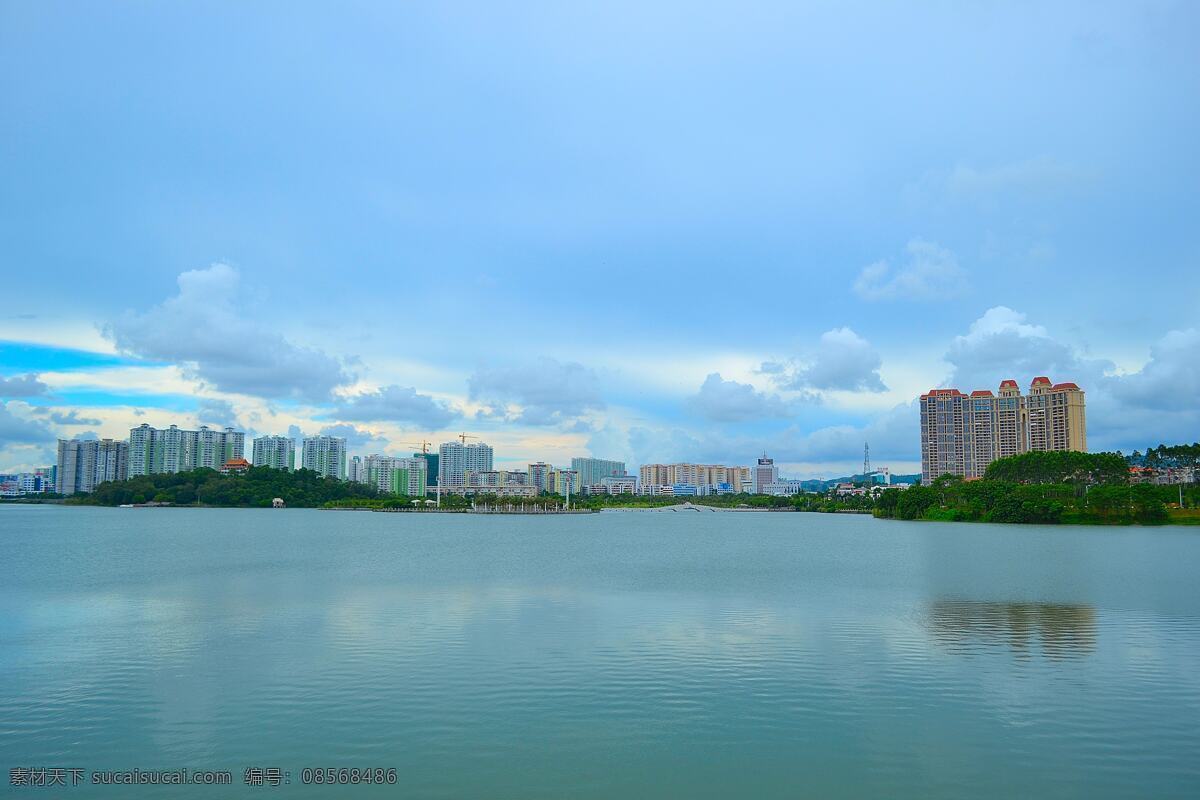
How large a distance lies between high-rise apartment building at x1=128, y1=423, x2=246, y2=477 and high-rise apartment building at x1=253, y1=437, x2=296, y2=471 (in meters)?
16.3

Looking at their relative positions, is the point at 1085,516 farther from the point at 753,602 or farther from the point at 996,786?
the point at 996,786

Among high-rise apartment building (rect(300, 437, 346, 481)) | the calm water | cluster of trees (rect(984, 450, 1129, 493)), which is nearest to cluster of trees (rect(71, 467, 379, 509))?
high-rise apartment building (rect(300, 437, 346, 481))

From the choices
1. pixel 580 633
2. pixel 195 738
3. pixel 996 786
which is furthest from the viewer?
pixel 580 633

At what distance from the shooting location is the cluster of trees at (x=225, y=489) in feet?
397

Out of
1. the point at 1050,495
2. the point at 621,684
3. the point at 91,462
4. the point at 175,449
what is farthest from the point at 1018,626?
the point at 91,462

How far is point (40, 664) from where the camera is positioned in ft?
42.0

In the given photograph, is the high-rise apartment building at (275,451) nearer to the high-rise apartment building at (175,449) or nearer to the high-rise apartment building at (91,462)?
the high-rise apartment building at (175,449)

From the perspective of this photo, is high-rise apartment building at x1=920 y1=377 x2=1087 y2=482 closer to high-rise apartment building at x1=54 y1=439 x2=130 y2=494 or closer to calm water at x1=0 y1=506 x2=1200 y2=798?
calm water at x1=0 y1=506 x2=1200 y2=798

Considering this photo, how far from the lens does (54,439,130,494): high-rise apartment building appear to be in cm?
15950

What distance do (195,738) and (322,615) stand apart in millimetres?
8252

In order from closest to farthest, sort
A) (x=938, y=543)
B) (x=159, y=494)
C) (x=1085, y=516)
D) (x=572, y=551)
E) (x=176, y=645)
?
(x=176, y=645)
(x=572, y=551)
(x=938, y=543)
(x=1085, y=516)
(x=159, y=494)

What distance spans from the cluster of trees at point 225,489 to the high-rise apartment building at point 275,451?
52635 millimetres

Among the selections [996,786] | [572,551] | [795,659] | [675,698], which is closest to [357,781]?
[675,698]

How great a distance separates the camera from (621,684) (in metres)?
11.6
